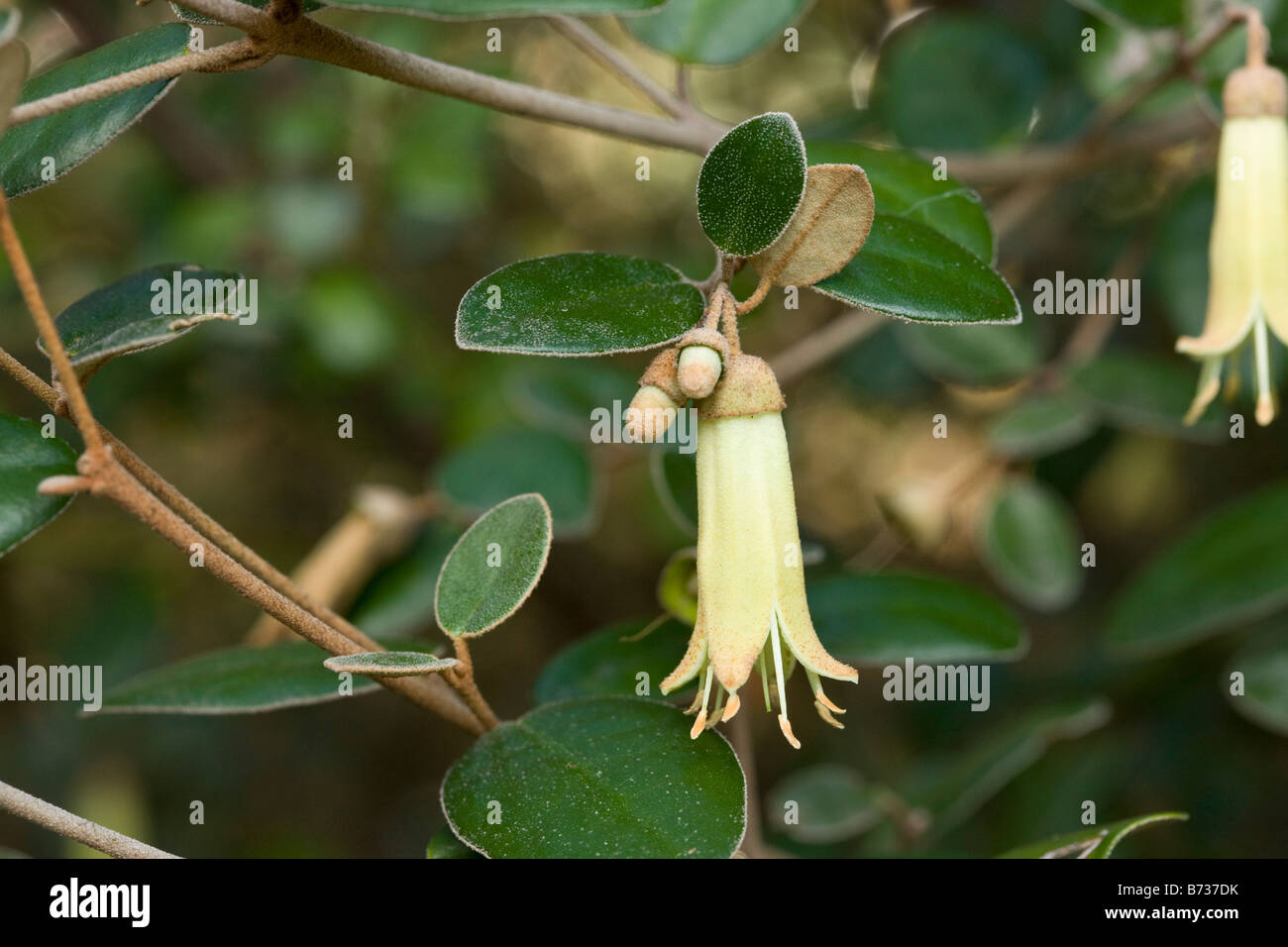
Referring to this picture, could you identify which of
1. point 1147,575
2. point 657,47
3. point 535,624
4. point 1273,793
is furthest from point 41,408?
point 1273,793

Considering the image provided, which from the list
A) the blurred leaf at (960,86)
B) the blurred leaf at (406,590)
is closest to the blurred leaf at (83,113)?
the blurred leaf at (406,590)

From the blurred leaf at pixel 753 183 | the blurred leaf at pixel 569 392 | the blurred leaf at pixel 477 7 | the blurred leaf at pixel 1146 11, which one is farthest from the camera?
the blurred leaf at pixel 569 392

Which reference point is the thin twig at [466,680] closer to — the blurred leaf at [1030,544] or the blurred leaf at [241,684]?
the blurred leaf at [241,684]

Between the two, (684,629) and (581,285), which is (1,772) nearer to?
(684,629)

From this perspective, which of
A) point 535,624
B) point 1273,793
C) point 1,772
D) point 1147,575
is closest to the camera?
point 1147,575

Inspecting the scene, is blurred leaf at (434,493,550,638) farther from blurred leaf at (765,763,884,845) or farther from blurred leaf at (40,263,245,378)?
blurred leaf at (765,763,884,845)

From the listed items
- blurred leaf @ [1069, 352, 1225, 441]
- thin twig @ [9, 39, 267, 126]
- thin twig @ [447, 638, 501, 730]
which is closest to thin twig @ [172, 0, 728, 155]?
thin twig @ [9, 39, 267, 126]

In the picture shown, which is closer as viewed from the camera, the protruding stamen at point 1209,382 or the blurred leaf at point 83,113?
the blurred leaf at point 83,113
